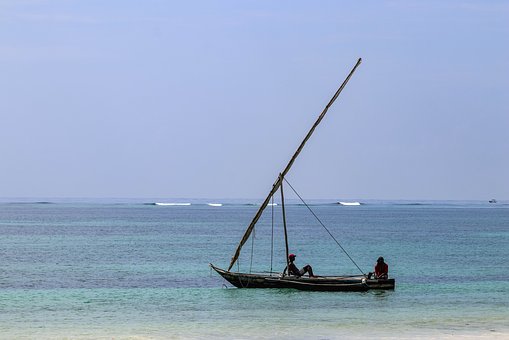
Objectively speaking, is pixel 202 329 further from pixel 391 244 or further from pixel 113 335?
pixel 391 244

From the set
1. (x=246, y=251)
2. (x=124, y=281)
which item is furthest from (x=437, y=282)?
(x=246, y=251)

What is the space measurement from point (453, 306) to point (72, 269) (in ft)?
80.1

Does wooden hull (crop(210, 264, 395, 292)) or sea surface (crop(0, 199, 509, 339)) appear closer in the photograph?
sea surface (crop(0, 199, 509, 339))

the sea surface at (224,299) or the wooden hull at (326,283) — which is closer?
the sea surface at (224,299)

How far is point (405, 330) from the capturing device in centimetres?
2791

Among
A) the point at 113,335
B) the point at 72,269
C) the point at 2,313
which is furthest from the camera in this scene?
the point at 72,269

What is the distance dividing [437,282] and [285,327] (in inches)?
695

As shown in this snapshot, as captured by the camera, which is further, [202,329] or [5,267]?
[5,267]

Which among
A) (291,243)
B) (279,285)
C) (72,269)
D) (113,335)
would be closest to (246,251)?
(291,243)

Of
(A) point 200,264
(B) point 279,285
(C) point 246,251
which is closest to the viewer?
(B) point 279,285

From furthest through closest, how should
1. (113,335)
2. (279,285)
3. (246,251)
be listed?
1. (246,251)
2. (279,285)
3. (113,335)

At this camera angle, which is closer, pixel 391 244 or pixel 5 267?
pixel 5 267

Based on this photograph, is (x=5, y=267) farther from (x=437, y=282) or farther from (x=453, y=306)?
(x=453, y=306)

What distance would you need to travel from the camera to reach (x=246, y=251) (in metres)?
72.6
